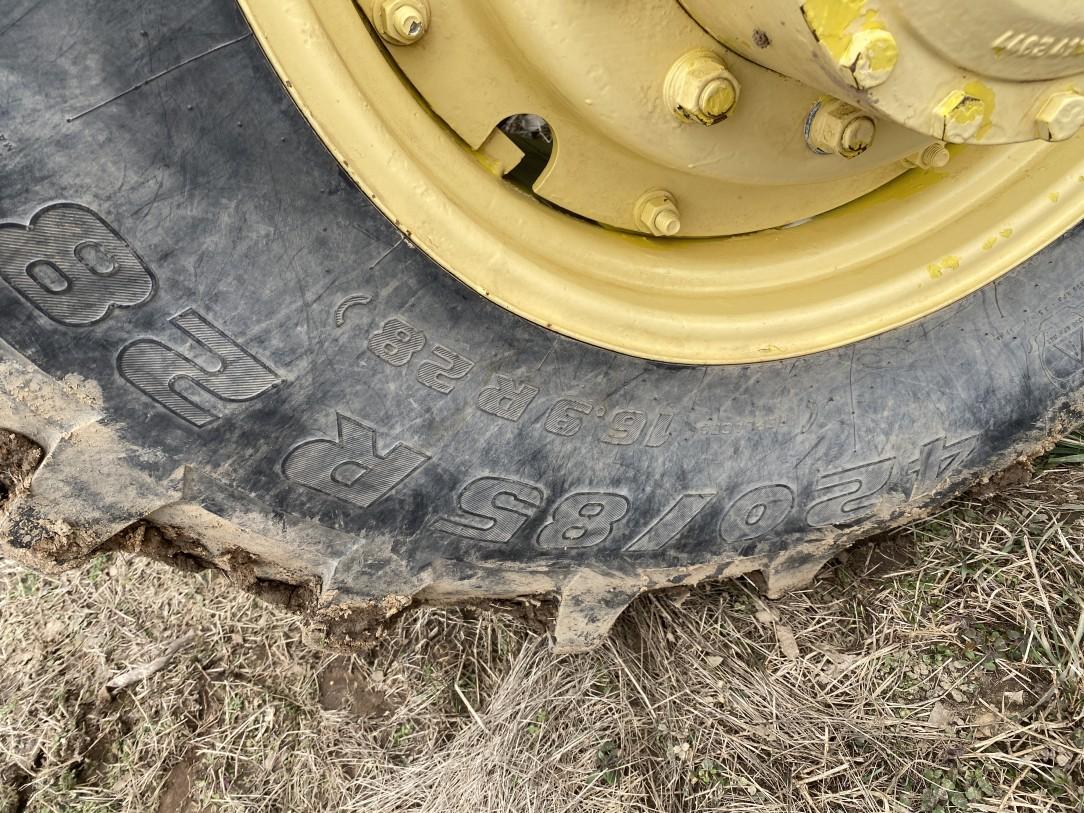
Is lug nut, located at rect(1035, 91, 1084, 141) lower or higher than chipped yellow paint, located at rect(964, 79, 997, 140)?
lower

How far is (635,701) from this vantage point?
4.50 feet

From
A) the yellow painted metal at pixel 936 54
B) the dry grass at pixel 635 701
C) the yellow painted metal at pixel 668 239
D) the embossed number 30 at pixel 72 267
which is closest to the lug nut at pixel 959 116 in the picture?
the yellow painted metal at pixel 936 54

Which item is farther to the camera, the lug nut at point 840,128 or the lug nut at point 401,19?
the lug nut at point 840,128

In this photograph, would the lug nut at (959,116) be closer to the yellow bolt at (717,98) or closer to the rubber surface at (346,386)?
the yellow bolt at (717,98)

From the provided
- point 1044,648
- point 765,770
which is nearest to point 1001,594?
point 1044,648

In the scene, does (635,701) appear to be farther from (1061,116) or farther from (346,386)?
(1061,116)

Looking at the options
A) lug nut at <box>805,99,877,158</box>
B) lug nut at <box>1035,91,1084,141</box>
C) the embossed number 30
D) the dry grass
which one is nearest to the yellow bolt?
lug nut at <box>805,99,877,158</box>

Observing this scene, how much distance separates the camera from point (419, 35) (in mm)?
765

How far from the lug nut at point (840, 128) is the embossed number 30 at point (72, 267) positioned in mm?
Answer: 661

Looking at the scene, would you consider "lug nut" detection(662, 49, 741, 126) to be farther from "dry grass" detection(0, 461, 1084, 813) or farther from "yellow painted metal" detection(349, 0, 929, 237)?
"dry grass" detection(0, 461, 1084, 813)

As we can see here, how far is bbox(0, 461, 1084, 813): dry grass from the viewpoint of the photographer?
1273 millimetres

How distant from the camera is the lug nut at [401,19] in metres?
0.74

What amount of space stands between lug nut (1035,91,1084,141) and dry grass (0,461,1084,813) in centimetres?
82

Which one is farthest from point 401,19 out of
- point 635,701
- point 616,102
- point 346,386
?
point 635,701
